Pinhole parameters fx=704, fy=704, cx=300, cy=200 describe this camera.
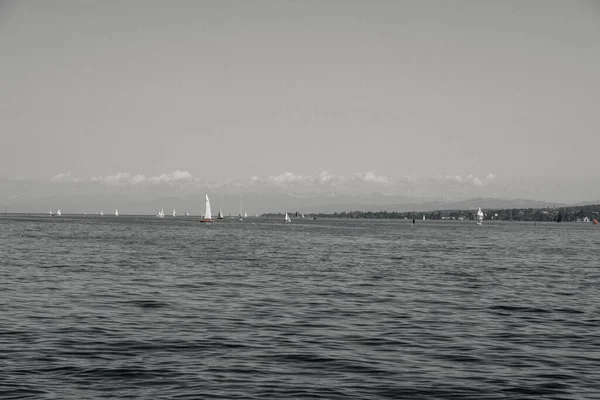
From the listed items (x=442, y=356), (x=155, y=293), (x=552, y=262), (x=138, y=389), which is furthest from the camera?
(x=552, y=262)

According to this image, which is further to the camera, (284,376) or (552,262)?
(552,262)

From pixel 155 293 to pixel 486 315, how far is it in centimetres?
1902

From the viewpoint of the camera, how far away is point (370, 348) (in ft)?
84.4

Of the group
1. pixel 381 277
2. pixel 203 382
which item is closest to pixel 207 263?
pixel 381 277

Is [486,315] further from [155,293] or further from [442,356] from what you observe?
[155,293]

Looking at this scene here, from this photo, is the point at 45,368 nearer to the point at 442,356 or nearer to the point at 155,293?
the point at 442,356

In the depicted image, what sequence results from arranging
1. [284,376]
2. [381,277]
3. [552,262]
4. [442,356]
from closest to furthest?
[284,376]
[442,356]
[381,277]
[552,262]

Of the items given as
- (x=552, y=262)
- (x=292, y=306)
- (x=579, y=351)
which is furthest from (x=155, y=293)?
(x=552, y=262)

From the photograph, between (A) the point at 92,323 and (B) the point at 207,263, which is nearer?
(A) the point at 92,323

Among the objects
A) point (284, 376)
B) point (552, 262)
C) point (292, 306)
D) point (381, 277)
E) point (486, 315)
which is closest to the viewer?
point (284, 376)

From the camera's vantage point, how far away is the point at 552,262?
75875mm

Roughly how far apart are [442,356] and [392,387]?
4908 millimetres

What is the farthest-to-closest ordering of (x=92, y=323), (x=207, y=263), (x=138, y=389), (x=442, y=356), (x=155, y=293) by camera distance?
(x=207, y=263) → (x=155, y=293) → (x=92, y=323) → (x=442, y=356) → (x=138, y=389)

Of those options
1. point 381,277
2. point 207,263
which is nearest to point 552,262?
point 381,277
